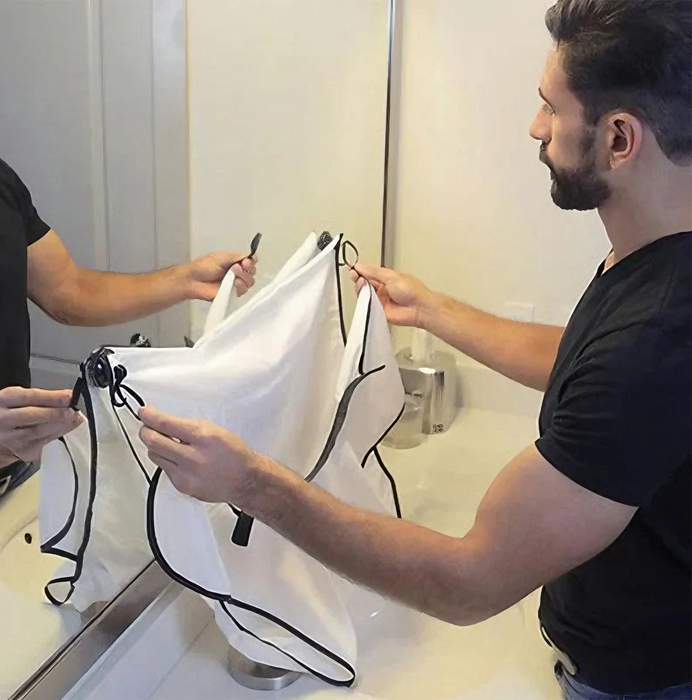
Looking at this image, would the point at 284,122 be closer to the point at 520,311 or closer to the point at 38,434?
the point at 520,311

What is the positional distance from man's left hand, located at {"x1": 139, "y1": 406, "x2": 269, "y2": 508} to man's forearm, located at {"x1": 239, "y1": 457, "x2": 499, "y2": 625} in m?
0.10

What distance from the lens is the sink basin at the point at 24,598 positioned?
0.93m

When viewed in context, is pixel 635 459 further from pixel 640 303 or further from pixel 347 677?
pixel 347 677

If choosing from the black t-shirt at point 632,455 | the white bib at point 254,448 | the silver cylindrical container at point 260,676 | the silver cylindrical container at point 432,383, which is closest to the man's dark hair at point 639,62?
the black t-shirt at point 632,455

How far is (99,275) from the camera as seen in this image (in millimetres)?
1071

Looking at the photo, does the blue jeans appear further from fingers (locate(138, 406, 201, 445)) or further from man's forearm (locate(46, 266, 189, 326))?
man's forearm (locate(46, 266, 189, 326))

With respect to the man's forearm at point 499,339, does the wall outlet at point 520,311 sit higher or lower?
lower

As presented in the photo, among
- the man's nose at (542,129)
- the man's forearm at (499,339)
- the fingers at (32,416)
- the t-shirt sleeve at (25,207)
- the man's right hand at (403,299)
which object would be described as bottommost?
the man's forearm at (499,339)

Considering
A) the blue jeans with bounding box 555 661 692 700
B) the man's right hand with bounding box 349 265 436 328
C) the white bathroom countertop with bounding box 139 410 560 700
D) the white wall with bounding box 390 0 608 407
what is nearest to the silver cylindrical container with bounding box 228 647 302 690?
the white bathroom countertop with bounding box 139 410 560 700

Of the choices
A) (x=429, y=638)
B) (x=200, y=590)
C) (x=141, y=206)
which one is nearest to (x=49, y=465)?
(x=200, y=590)

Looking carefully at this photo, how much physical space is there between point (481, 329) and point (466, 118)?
62 cm

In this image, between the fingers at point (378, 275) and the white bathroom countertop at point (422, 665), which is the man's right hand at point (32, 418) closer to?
the white bathroom countertop at point (422, 665)

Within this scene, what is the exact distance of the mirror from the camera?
94 centimetres

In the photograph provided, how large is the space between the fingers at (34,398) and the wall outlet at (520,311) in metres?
1.22
